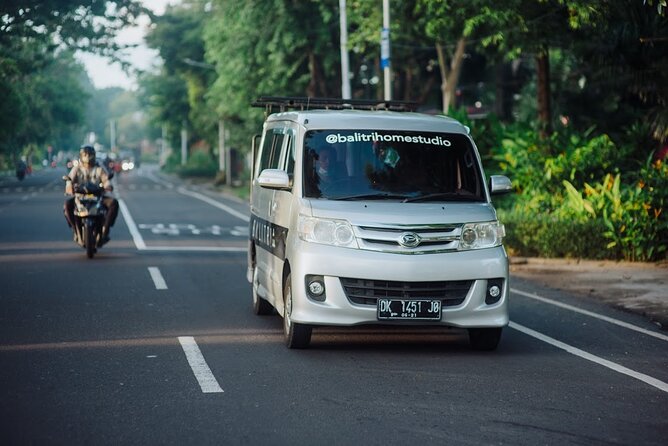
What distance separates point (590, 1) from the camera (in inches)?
753

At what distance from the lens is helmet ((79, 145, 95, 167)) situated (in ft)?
63.3

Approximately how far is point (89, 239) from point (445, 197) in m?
9.94

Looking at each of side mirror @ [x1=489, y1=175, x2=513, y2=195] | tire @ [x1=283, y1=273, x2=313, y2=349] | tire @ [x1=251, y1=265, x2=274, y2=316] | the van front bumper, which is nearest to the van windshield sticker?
side mirror @ [x1=489, y1=175, x2=513, y2=195]

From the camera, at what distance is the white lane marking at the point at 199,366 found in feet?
28.6

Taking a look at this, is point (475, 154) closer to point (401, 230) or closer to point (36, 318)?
point (401, 230)

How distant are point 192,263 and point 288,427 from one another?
11.4 m

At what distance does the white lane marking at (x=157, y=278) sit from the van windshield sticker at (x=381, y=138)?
506 centimetres

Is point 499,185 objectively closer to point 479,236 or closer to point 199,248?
point 479,236

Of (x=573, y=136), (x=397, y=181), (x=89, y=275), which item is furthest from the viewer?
(x=573, y=136)

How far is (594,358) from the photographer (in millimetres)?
10289

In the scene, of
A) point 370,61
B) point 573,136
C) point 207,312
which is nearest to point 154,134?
point 370,61

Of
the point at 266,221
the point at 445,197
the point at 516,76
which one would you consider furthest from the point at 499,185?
the point at 516,76

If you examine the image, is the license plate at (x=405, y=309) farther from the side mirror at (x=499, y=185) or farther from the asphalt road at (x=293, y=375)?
the side mirror at (x=499, y=185)

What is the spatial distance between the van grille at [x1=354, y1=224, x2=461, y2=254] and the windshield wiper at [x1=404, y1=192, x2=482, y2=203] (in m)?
0.49
